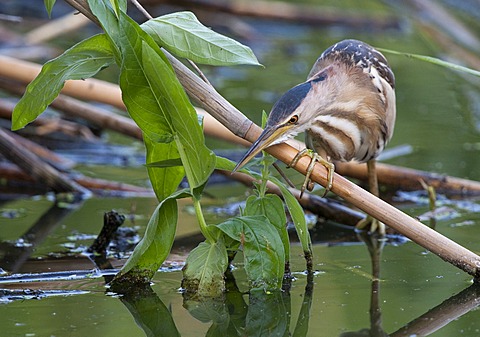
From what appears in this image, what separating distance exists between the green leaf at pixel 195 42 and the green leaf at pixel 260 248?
483mm

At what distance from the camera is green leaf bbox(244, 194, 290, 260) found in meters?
2.62

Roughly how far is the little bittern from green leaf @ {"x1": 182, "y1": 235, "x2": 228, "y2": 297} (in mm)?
350

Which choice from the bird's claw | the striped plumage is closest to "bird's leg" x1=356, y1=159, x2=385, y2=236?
the bird's claw

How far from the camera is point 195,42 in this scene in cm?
242

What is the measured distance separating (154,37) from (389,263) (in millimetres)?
1142

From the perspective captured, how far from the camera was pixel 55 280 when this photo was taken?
8.98 ft

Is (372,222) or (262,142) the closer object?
(262,142)

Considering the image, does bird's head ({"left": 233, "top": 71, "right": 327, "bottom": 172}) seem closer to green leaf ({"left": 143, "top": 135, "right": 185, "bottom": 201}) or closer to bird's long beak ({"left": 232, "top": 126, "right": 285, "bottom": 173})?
bird's long beak ({"left": 232, "top": 126, "right": 285, "bottom": 173})

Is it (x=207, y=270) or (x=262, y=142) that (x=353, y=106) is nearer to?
(x=262, y=142)

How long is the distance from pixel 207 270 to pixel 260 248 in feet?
0.57

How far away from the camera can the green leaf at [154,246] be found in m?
2.54

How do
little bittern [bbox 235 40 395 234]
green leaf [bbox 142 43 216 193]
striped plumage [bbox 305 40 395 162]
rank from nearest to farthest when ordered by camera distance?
green leaf [bbox 142 43 216 193], little bittern [bbox 235 40 395 234], striped plumage [bbox 305 40 395 162]

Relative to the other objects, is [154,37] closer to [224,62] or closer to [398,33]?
[224,62]

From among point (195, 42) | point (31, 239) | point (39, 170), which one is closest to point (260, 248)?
point (195, 42)
